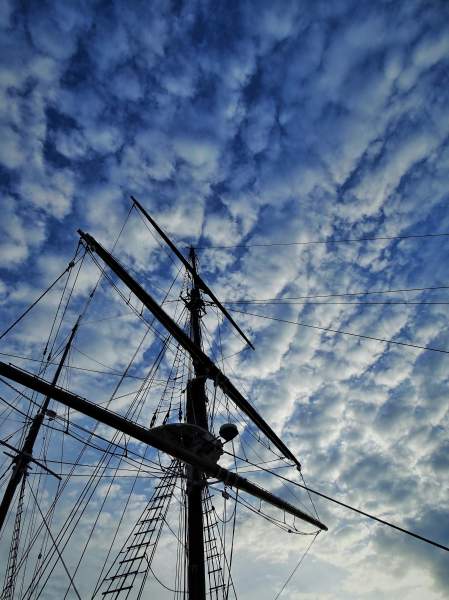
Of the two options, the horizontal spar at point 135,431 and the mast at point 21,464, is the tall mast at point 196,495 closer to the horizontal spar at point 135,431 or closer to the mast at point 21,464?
the horizontal spar at point 135,431

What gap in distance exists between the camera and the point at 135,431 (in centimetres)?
834

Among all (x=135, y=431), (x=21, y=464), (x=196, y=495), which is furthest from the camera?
(x=21, y=464)

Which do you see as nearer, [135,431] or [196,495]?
[135,431]

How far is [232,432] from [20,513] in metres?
16.3

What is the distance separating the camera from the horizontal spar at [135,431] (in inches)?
286

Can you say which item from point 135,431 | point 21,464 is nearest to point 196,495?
point 135,431

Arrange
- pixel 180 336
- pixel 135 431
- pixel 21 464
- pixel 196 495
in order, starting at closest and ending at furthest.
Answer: pixel 135 431 → pixel 196 495 → pixel 180 336 → pixel 21 464

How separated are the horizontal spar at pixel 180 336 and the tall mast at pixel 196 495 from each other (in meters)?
0.40

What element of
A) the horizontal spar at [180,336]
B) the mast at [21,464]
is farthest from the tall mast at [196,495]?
the mast at [21,464]

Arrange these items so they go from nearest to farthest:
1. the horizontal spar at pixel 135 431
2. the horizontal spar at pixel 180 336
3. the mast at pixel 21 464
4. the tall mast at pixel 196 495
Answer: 1. the horizontal spar at pixel 135 431
2. the tall mast at pixel 196 495
3. the horizontal spar at pixel 180 336
4. the mast at pixel 21 464

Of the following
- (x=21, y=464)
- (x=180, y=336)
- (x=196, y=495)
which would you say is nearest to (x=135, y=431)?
(x=196, y=495)

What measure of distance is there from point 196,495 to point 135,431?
10.7 ft

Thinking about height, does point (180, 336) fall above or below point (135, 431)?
above

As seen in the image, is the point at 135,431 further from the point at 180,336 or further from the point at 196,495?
the point at 180,336
